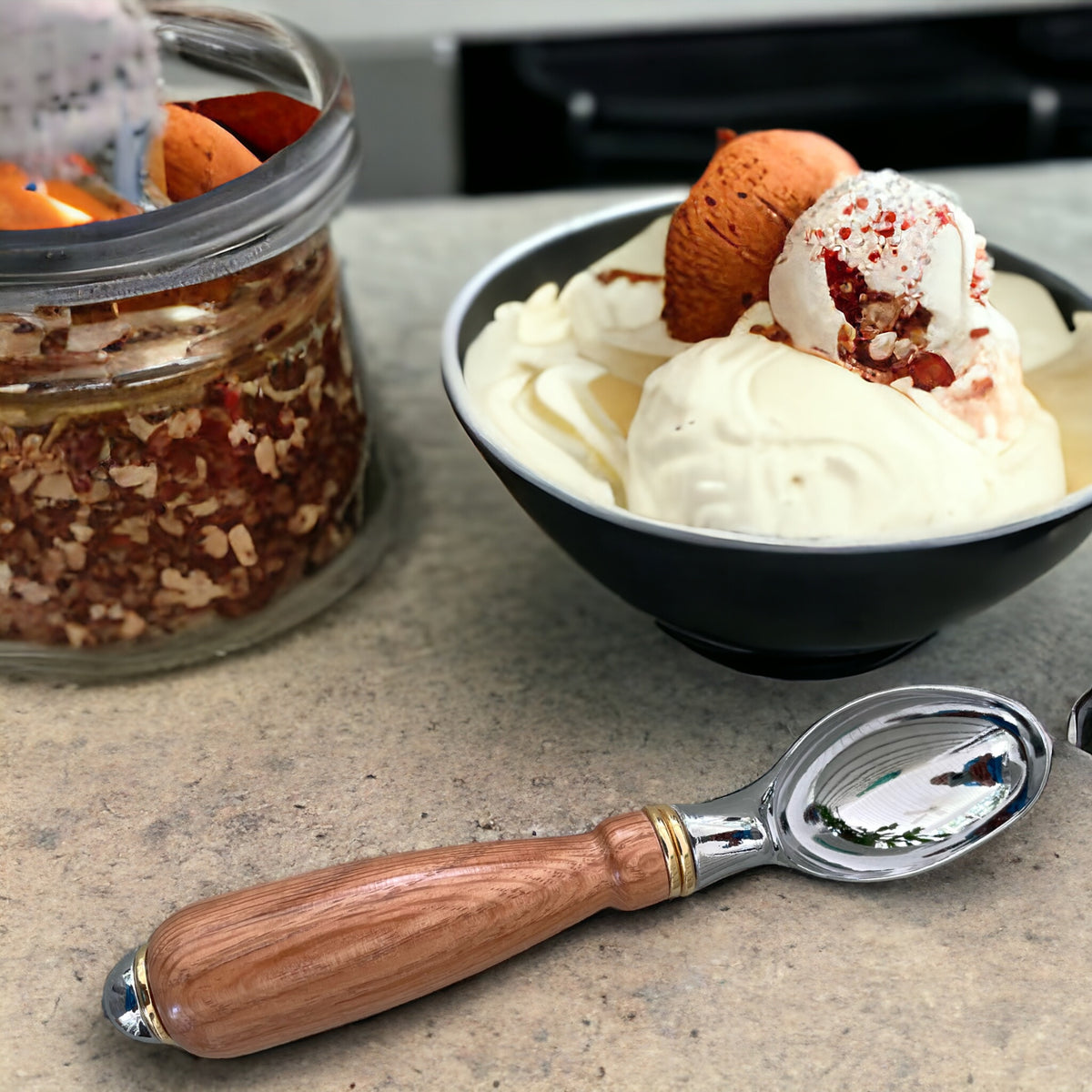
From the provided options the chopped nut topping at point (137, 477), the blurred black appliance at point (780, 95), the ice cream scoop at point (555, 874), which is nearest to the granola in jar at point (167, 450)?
the chopped nut topping at point (137, 477)

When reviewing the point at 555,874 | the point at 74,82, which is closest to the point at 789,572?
the point at 555,874

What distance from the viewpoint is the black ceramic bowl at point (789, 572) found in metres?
0.55

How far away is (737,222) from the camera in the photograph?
2.07 feet

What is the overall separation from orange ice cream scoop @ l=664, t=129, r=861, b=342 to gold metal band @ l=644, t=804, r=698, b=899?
0.25 meters

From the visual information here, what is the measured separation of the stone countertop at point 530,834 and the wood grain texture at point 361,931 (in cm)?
3

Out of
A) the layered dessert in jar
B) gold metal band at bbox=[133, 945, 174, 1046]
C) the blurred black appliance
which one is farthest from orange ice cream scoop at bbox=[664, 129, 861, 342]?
the blurred black appliance

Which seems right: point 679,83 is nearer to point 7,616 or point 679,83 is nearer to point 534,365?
point 534,365

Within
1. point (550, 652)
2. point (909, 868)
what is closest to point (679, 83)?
point (550, 652)

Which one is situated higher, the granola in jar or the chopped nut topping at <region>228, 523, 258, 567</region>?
the granola in jar

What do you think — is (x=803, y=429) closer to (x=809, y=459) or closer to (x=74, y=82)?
(x=809, y=459)

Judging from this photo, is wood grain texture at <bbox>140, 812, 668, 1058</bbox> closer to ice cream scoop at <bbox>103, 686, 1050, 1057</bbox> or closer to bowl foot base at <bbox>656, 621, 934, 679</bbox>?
ice cream scoop at <bbox>103, 686, 1050, 1057</bbox>

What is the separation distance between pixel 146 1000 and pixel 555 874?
17 cm

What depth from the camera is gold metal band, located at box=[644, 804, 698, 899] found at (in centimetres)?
55

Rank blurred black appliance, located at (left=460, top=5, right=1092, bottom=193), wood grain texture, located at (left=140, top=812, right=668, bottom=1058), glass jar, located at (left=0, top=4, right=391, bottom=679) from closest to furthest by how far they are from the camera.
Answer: wood grain texture, located at (left=140, top=812, right=668, bottom=1058)
glass jar, located at (left=0, top=4, right=391, bottom=679)
blurred black appliance, located at (left=460, top=5, right=1092, bottom=193)
